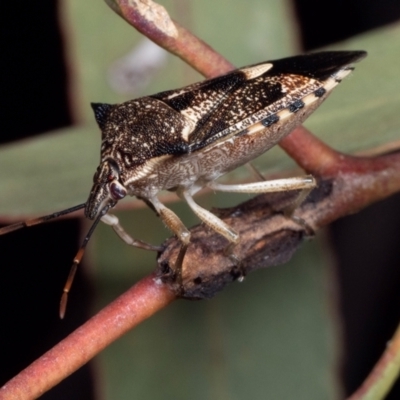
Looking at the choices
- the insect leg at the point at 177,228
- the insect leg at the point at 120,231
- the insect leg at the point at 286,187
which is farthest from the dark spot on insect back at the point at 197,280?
the insect leg at the point at 120,231

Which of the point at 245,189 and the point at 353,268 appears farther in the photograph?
the point at 353,268

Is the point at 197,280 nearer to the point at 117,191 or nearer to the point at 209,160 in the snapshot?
the point at 117,191

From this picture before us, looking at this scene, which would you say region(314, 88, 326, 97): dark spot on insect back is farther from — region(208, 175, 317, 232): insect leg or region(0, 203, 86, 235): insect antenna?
region(0, 203, 86, 235): insect antenna

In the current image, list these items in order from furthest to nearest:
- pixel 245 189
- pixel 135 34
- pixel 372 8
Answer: pixel 372 8 < pixel 135 34 < pixel 245 189

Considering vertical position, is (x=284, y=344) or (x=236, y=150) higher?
(x=236, y=150)

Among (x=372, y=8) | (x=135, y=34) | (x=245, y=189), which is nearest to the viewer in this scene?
(x=245, y=189)

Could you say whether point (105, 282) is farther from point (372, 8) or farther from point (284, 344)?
point (372, 8)

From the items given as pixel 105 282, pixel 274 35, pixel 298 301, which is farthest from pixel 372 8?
pixel 105 282
